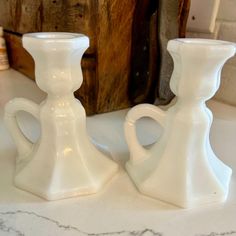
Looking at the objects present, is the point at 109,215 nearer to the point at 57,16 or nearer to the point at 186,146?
the point at 186,146

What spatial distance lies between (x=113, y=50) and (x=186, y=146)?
0.79 feet

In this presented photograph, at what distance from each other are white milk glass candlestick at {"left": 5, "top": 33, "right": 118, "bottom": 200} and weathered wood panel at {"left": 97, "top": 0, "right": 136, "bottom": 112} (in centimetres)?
17

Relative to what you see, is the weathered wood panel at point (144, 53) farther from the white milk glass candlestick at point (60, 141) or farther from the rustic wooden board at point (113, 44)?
the white milk glass candlestick at point (60, 141)

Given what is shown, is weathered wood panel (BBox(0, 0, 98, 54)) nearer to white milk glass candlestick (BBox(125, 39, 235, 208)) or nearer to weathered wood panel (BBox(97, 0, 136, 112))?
weathered wood panel (BBox(97, 0, 136, 112))

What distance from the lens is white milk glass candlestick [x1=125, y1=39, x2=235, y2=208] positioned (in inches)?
10.2

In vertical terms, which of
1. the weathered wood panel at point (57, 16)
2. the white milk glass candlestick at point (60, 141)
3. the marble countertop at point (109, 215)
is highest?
the weathered wood panel at point (57, 16)

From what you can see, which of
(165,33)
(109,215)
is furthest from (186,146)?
(165,33)

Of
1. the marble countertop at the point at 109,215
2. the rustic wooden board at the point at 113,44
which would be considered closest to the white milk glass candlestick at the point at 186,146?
the marble countertop at the point at 109,215

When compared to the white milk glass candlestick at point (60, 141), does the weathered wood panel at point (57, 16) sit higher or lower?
higher

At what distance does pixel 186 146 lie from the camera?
0.28 meters

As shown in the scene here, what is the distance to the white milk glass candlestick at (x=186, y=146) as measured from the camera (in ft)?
0.85

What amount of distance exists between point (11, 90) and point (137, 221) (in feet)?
1.55

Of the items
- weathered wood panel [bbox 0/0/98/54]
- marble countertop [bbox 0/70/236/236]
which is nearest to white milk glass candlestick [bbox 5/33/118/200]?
marble countertop [bbox 0/70/236/236]

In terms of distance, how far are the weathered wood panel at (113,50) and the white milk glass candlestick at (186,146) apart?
18 centimetres
